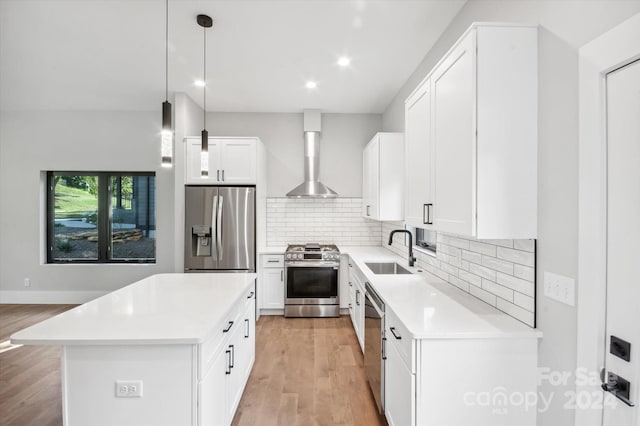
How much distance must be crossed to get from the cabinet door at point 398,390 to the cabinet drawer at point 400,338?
30mm

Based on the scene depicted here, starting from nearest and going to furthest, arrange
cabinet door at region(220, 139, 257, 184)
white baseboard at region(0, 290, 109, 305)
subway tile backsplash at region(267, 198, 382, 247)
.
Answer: cabinet door at region(220, 139, 257, 184) < white baseboard at region(0, 290, 109, 305) < subway tile backsplash at region(267, 198, 382, 247)

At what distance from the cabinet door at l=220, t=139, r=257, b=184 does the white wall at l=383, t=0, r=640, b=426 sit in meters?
3.27

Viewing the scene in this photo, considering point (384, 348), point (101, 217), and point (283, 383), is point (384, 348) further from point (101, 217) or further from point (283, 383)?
point (101, 217)

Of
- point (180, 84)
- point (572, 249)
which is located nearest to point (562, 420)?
point (572, 249)

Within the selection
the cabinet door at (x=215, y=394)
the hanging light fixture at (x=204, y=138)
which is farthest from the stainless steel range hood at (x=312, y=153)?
the cabinet door at (x=215, y=394)

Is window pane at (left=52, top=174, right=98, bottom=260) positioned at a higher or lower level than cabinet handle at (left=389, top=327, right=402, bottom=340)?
higher

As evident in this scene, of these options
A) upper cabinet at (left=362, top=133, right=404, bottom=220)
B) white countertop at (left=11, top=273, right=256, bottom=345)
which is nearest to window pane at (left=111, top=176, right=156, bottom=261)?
white countertop at (left=11, top=273, right=256, bottom=345)

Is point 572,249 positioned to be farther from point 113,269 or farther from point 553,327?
point 113,269

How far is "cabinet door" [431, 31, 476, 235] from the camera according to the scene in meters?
1.51

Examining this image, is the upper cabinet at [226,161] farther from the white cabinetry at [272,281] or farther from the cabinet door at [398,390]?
the cabinet door at [398,390]

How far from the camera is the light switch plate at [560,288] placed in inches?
50.6

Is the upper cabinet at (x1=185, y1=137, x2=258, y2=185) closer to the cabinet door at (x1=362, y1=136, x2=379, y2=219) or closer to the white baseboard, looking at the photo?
the cabinet door at (x1=362, y1=136, x2=379, y2=219)

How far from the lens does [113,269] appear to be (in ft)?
16.0

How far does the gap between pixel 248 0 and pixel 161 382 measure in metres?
2.46
